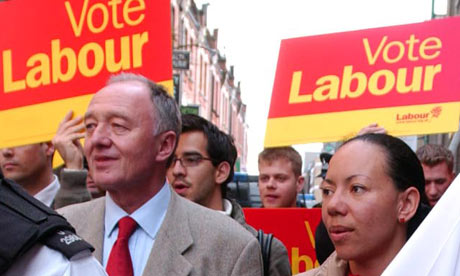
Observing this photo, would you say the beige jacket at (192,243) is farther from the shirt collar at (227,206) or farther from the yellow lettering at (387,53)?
the yellow lettering at (387,53)

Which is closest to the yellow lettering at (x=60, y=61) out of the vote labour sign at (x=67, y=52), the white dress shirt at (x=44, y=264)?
the vote labour sign at (x=67, y=52)

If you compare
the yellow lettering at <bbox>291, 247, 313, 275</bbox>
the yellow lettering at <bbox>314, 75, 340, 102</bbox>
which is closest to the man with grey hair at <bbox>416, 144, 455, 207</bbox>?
the yellow lettering at <bbox>314, 75, 340, 102</bbox>

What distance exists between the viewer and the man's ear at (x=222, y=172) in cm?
470

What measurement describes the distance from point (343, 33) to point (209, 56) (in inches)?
1966

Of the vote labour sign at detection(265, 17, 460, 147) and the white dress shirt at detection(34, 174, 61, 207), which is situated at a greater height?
the vote labour sign at detection(265, 17, 460, 147)

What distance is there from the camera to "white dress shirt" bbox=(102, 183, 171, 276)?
3.18 metres

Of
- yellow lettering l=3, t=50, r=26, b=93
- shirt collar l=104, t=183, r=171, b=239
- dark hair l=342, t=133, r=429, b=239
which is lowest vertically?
shirt collar l=104, t=183, r=171, b=239

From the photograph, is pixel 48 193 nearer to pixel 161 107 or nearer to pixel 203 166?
pixel 203 166

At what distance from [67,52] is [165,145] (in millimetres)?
2062

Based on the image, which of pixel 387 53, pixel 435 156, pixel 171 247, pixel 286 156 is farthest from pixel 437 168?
pixel 171 247

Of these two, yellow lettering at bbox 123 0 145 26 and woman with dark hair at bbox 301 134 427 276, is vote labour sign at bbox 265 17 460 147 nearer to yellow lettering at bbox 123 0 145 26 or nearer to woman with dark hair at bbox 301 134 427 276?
yellow lettering at bbox 123 0 145 26

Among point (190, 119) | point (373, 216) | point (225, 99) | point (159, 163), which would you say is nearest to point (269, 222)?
point (190, 119)

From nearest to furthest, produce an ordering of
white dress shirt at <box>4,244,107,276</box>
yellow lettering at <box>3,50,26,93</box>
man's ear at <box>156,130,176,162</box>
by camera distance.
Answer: white dress shirt at <box>4,244,107,276</box>, man's ear at <box>156,130,176,162</box>, yellow lettering at <box>3,50,26,93</box>

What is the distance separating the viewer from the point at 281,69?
6621mm
